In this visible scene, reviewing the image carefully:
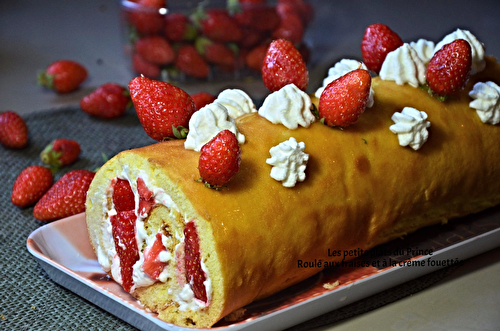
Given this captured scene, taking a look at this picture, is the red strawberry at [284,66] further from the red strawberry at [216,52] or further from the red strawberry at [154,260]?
the red strawberry at [216,52]

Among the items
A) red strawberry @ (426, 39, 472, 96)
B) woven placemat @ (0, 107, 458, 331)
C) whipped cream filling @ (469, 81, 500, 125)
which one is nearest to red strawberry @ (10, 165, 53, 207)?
woven placemat @ (0, 107, 458, 331)

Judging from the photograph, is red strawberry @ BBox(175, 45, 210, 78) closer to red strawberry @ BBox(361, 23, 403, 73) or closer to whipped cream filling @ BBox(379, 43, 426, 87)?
red strawberry @ BBox(361, 23, 403, 73)

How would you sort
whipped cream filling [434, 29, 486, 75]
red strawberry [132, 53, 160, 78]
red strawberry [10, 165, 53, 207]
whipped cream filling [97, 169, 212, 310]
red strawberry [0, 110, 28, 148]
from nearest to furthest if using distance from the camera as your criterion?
1. whipped cream filling [97, 169, 212, 310]
2. whipped cream filling [434, 29, 486, 75]
3. red strawberry [10, 165, 53, 207]
4. red strawberry [0, 110, 28, 148]
5. red strawberry [132, 53, 160, 78]

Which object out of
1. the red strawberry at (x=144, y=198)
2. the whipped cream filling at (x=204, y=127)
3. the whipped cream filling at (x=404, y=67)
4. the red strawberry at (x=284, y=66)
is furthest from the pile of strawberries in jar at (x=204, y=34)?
the red strawberry at (x=144, y=198)

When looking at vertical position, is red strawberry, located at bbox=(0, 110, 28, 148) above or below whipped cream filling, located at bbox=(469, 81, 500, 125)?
below

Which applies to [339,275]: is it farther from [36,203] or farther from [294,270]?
[36,203]

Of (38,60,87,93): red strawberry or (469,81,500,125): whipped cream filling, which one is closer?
(469,81,500,125): whipped cream filling

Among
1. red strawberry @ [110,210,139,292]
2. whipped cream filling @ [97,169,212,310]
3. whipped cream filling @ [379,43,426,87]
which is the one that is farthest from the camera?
whipped cream filling @ [379,43,426,87]
